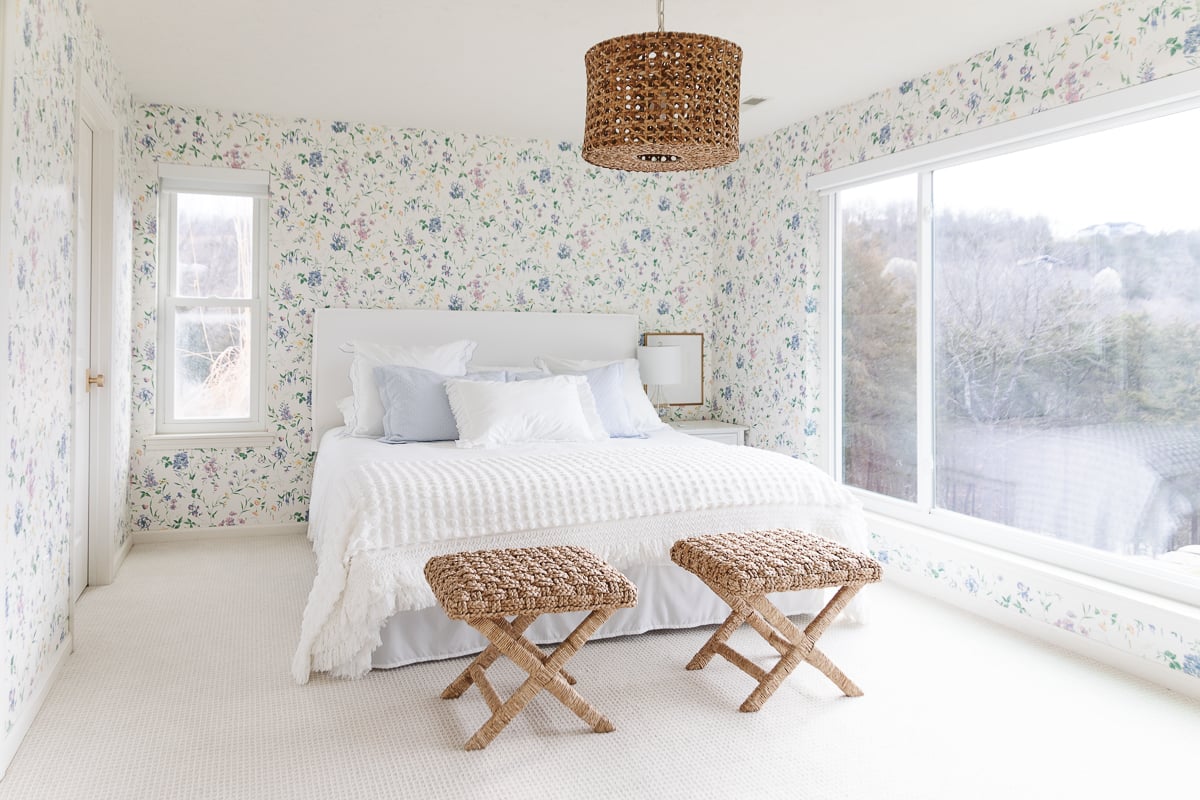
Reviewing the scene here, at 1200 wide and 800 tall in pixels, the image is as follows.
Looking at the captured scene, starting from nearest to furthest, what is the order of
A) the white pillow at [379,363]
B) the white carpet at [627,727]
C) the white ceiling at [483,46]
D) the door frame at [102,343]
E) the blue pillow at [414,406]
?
1. the white carpet at [627,727]
2. the white ceiling at [483,46]
3. the door frame at [102,343]
4. the blue pillow at [414,406]
5. the white pillow at [379,363]

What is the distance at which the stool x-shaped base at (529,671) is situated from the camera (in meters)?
2.30

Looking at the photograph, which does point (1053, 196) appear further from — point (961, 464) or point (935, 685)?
point (935, 685)

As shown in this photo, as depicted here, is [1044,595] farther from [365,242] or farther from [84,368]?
A: [84,368]

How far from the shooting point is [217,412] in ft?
15.4

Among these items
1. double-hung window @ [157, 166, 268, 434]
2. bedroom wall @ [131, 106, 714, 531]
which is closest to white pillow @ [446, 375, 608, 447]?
bedroom wall @ [131, 106, 714, 531]

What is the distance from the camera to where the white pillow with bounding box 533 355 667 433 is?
466cm

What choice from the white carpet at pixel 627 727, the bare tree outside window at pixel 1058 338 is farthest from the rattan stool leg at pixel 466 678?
the bare tree outside window at pixel 1058 338

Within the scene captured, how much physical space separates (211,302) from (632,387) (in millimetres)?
2424

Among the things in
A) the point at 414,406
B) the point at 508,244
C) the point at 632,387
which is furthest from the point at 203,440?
the point at 632,387

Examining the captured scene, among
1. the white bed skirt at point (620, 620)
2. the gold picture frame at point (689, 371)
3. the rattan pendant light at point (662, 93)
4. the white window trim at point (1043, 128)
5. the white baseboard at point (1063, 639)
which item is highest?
the white window trim at point (1043, 128)

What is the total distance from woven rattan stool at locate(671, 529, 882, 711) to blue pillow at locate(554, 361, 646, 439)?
1.63 m

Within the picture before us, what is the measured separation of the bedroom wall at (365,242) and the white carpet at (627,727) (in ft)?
4.79

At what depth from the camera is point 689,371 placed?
5570mm

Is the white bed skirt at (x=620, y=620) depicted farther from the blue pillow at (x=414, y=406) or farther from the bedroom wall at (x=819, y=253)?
the blue pillow at (x=414, y=406)
